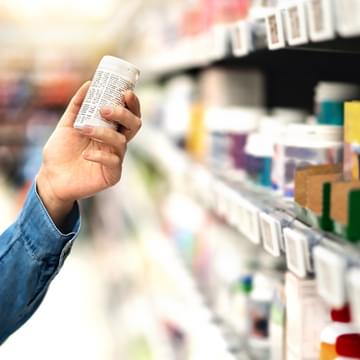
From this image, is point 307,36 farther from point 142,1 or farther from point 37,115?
point 37,115

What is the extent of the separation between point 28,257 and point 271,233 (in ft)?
1.66

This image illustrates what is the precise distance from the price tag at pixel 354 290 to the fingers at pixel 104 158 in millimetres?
645

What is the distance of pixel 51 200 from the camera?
1634mm

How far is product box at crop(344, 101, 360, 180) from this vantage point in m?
1.19

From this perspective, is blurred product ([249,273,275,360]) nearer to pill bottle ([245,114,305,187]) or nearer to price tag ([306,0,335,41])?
pill bottle ([245,114,305,187])

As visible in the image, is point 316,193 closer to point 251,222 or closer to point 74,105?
point 251,222

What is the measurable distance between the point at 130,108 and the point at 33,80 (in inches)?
258

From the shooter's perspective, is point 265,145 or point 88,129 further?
point 265,145

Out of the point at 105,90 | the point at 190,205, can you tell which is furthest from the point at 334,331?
the point at 190,205

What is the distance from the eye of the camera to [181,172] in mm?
2789

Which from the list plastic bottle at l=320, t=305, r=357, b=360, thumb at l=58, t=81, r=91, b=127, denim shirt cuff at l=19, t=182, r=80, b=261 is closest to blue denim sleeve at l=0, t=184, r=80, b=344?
denim shirt cuff at l=19, t=182, r=80, b=261

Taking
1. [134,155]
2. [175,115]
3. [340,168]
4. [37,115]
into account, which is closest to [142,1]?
[175,115]

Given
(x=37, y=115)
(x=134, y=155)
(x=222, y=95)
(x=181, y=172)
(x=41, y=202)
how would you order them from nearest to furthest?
1. (x=41, y=202)
2. (x=222, y=95)
3. (x=181, y=172)
4. (x=134, y=155)
5. (x=37, y=115)

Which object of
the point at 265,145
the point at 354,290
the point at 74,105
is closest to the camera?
the point at 354,290
